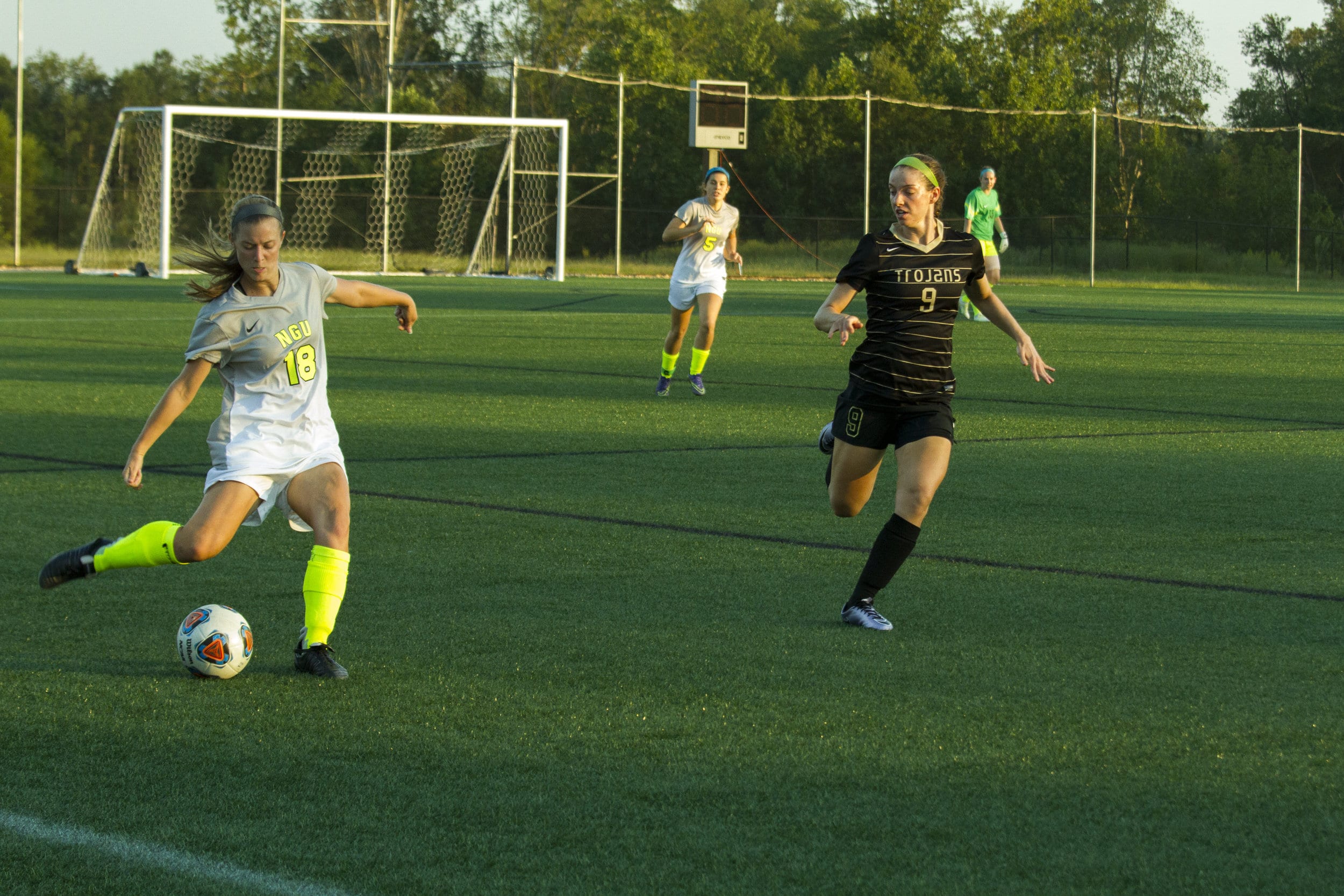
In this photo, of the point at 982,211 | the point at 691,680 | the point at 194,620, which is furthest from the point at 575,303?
the point at 691,680

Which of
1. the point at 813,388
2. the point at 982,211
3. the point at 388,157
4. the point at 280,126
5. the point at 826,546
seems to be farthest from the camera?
the point at 280,126

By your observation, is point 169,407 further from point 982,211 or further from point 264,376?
point 982,211

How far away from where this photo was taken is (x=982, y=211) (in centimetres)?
2411

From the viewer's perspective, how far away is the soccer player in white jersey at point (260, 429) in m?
5.11

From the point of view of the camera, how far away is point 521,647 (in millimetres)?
5410

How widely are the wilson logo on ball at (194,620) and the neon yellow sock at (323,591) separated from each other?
30 centimetres

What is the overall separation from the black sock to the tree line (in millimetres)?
44524

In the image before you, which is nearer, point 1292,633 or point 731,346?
point 1292,633

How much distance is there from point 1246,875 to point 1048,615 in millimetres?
2556

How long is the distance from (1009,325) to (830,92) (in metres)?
55.0

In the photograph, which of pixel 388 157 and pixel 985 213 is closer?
pixel 985 213

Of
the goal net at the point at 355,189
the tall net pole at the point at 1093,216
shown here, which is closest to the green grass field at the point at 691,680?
the goal net at the point at 355,189

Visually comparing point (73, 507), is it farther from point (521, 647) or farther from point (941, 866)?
point (941, 866)

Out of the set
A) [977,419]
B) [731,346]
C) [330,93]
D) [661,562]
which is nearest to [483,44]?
[330,93]
